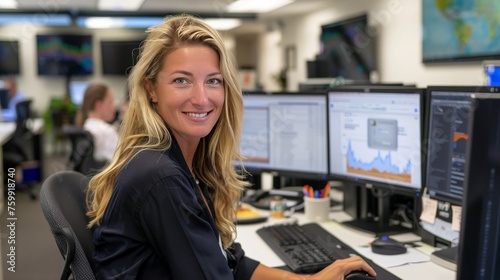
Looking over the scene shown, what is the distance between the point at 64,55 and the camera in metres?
9.48

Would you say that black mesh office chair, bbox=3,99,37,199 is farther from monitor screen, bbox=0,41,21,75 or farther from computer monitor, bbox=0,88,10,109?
monitor screen, bbox=0,41,21,75

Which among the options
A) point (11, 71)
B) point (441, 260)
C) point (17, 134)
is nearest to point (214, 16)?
point (11, 71)

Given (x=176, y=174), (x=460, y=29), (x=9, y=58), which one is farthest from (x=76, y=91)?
(x=176, y=174)

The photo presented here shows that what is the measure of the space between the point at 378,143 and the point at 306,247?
1.59 ft

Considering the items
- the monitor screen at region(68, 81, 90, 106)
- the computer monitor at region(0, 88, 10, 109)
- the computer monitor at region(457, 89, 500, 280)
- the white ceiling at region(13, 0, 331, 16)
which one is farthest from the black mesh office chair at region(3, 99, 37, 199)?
the computer monitor at region(457, 89, 500, 280)

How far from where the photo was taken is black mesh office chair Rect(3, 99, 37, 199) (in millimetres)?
5273

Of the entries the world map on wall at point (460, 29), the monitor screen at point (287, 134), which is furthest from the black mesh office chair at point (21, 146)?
the world map on wall at point (460, 29)

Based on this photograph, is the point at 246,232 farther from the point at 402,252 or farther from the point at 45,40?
the point at 45,40

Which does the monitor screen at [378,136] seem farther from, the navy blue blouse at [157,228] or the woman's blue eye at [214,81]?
the navy blue blouse at [157,228]

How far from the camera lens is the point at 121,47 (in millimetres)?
9867

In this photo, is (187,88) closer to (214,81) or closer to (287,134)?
(214,81)

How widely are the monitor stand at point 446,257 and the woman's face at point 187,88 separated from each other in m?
0.80

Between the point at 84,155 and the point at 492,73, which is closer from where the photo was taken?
the point at 492,73

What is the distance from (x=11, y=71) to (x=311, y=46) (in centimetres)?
545
